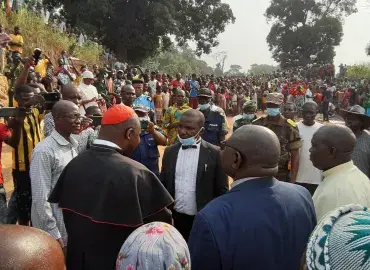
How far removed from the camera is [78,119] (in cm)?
352

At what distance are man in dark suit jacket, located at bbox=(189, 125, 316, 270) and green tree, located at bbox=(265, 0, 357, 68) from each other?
52.2 metres

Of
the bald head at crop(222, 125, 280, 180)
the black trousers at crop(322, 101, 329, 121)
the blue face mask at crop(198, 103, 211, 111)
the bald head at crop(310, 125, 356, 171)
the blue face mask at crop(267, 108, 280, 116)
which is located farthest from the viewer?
the black trousers at crop(322, 101, 329, 121)

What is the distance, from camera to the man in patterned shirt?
3.11m

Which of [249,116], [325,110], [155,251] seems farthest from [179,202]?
[325,110]

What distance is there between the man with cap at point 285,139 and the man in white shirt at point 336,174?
192 cm

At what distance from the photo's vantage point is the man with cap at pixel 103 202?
243cm

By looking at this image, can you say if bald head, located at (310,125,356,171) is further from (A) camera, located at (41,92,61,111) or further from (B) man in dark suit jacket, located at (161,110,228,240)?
(A) camera, located at (41,92,61,111)

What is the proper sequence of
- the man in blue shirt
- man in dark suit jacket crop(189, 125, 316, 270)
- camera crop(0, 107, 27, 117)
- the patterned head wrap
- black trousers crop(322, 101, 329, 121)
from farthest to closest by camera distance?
black trousers crop(322, 101, 329, 121) → the man in blue shirt → camera crop(0, 107, 27, 117) → man in dark suit jacket crop(189, 125, 316, 270) → the patterned head wrap

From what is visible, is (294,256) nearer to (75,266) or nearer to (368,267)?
(368,267)

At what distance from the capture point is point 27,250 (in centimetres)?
124

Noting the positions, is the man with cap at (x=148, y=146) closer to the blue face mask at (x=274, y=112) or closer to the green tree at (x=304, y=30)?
the blue face mask at (x=274, y=112)

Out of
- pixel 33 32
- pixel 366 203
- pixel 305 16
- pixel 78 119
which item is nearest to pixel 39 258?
pixel 366 203

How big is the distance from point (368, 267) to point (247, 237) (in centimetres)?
97

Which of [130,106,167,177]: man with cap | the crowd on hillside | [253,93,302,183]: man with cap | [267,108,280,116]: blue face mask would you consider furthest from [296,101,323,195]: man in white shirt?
[130,106,167,177]: man with cap
